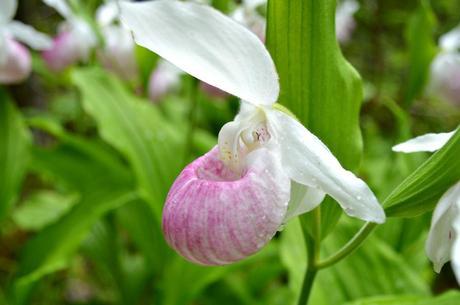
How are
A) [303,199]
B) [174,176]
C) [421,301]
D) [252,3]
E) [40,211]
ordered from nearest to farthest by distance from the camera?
[303,199] → [421,301] → [174,176] → [252,3] → [40,211]

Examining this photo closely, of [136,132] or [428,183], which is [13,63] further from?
[428,183]

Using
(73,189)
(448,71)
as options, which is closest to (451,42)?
(448,71)

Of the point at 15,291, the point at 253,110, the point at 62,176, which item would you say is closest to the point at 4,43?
the point at 62,176

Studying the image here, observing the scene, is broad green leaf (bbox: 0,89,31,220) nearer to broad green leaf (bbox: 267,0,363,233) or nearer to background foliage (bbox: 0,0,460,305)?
background foliage (bbox: 0,0,460,305)

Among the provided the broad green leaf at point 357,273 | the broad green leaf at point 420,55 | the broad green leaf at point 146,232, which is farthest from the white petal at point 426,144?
the broad green leaf at point 146,232

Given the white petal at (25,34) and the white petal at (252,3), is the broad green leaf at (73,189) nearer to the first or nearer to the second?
the white petal at (25,34)

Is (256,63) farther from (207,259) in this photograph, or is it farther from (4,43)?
(4,43)

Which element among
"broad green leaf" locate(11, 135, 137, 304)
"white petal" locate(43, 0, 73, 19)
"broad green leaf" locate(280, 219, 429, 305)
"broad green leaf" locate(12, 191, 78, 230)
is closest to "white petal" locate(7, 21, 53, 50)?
"white petal" locate(43, 0, 73, 19)
